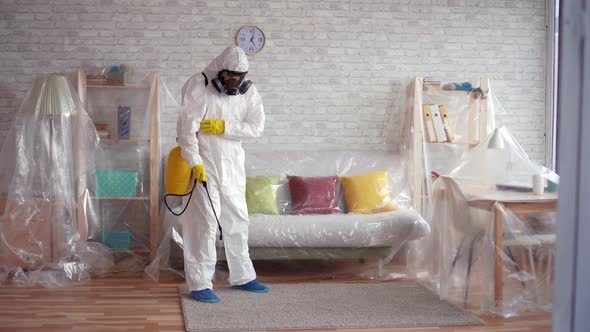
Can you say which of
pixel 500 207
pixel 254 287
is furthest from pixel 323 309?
pixel 500 207

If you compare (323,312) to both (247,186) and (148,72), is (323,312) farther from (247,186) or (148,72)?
(148,72)

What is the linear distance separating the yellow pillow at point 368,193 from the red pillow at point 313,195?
11cm

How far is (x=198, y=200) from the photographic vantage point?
3830 millimetres

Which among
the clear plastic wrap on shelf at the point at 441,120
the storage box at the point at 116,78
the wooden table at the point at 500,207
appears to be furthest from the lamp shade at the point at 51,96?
the wooden table at the point at 500,207

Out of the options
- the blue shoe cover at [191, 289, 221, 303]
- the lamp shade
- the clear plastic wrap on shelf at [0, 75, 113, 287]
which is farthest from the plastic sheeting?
the lamp shade

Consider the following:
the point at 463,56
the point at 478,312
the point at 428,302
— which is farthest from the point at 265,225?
the point at 463,56

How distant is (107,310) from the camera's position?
11.8 feet

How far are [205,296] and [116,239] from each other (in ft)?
4.21

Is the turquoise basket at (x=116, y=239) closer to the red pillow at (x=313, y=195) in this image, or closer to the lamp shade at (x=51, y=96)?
the lamp shade at (x=51, y=96)

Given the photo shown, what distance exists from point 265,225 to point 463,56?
2.25m

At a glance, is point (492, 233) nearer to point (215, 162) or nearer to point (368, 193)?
point (368, 193)

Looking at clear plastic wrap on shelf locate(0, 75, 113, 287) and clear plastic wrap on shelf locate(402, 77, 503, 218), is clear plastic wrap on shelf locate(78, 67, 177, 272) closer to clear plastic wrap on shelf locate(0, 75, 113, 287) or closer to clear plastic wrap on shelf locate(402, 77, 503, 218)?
clear plastic wrap on shelf locate(0, 75, 113, 287)

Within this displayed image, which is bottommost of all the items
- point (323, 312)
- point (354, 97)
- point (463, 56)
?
point (323, 312)

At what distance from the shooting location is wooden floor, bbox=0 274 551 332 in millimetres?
3277
